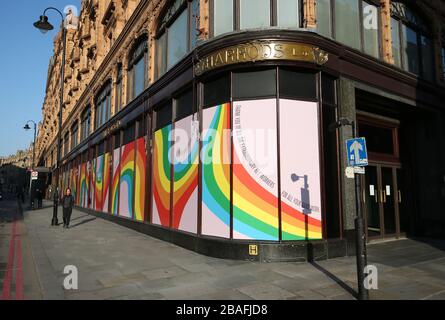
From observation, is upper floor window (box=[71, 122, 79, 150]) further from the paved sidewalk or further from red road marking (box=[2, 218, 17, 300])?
the paved sidewalk

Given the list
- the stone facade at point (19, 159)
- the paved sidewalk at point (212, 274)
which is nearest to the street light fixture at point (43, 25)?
the paved sidewalk at point (212, 274)

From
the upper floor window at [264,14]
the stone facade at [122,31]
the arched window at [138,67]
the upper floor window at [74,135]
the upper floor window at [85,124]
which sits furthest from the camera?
the upper floor window at [74,135]

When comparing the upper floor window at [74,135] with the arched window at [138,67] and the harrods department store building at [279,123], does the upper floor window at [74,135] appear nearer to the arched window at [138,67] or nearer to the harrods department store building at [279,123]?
the arched window at [138,67]

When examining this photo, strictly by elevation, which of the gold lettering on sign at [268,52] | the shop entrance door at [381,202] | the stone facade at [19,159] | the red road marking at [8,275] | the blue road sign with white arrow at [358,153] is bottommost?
the red road marking at [8,275]

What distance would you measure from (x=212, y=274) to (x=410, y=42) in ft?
43.6

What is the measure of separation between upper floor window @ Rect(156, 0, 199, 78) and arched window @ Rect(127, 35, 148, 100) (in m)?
1.61

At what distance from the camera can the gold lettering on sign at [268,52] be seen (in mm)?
9570

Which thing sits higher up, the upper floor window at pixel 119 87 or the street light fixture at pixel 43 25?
the street light fixture at pixel 43 25

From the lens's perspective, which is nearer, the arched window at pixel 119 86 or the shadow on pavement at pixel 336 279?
the shadow on pavement at pixel 336 279

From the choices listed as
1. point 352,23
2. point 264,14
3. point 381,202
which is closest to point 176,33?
point 264,14

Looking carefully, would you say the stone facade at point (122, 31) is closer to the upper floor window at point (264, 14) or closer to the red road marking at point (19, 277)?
the upper floor window at point (264, 14)

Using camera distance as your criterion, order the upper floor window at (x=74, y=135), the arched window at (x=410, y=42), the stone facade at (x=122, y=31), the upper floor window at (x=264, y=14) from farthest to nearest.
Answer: the upper floor window at (x=74, y=135) → the arched window at (x=410, y=42) → the stone facade at (x=122, y=31) → the upper floor window at (x=264, y=14)

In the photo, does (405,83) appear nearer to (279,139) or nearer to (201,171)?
(279,139)

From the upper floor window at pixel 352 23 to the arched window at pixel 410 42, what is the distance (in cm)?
143
